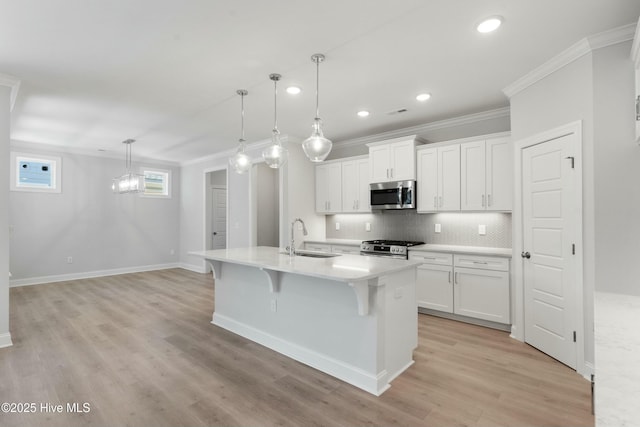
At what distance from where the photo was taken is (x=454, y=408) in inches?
87.7

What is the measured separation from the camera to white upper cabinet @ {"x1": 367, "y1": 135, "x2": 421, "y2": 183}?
4.68 metres

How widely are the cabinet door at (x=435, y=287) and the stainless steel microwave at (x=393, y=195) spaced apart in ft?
3.16

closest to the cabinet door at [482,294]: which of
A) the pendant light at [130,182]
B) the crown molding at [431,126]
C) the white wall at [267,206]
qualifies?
the crown molding at [431,126]

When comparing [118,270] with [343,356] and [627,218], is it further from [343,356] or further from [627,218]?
[627,218]

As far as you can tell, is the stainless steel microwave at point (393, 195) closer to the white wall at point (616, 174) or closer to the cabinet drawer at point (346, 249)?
the cabinet drawer at point (346, 249)

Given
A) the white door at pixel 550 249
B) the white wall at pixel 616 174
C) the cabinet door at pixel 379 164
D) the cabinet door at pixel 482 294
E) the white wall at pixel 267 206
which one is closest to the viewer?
the white wall at pixel 616 174

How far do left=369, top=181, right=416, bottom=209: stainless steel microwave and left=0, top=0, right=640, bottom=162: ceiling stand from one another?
95 cm

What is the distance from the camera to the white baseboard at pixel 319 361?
2457 mm

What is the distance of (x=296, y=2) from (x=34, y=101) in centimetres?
380

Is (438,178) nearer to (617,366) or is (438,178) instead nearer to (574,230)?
(574,230)

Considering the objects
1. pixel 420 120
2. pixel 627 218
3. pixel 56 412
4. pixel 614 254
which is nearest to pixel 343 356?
pixel 56 412

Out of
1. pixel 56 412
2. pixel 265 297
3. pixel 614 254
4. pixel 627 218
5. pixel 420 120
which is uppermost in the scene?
pixel 420 120

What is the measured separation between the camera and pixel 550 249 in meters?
3.04

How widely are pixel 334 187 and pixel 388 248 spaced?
167cm
